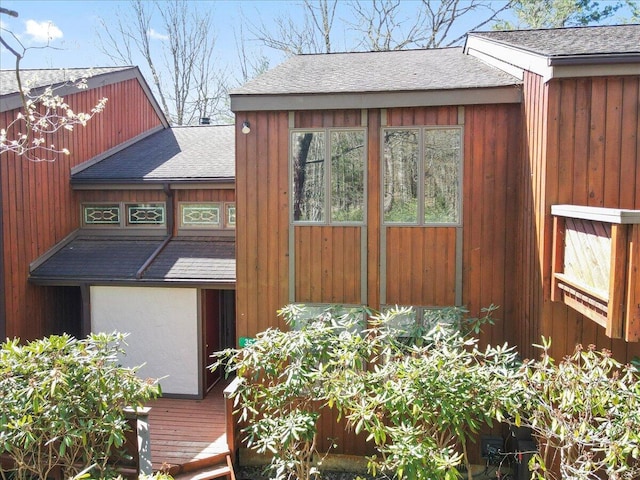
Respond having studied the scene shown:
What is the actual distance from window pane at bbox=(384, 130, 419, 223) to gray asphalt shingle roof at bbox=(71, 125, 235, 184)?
10.2 feet

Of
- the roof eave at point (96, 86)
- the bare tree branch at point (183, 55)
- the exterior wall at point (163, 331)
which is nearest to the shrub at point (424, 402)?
the exterior wall at point (163, 331)

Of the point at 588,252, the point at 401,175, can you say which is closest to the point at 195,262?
the point at 401,175

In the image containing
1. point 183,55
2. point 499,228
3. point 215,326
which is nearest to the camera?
point 499,228

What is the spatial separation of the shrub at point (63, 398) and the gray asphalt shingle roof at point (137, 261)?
7.67ft

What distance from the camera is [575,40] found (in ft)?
18.4

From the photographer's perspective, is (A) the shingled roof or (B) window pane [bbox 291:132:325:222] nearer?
(A) the shingled roof

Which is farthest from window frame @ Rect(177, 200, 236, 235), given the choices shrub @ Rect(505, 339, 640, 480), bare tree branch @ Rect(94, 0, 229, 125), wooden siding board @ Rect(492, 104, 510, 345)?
bare tree branch @ Rect(94, 0, 229, 125)

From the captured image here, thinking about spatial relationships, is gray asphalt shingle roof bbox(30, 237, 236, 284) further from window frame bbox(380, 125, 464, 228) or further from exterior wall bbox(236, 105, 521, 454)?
window frame bbox(380, 125, 464, 228)

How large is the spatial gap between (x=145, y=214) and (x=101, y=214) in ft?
2.91

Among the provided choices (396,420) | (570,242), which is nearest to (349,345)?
(396,420)

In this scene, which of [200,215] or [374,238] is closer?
[374,238]

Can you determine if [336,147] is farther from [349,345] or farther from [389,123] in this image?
[349,345]

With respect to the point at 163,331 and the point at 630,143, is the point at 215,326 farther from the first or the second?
the point at 630,143

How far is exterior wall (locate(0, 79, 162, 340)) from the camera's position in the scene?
22.6 feet
